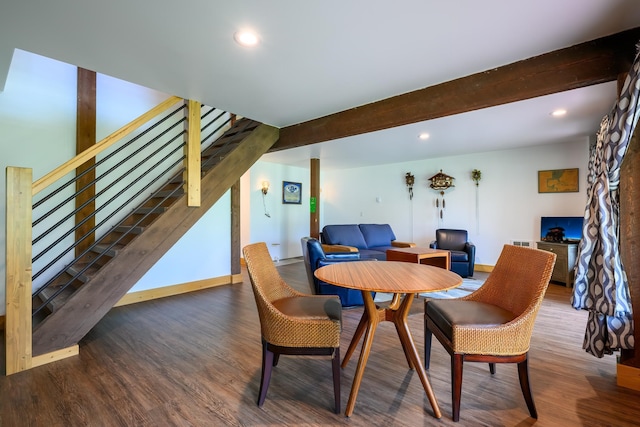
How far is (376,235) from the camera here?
230 inches

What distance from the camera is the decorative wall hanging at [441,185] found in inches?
235

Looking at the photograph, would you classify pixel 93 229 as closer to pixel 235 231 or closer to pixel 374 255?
pixel 235 231

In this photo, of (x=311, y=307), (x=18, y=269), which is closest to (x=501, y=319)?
(x=311, y=307)

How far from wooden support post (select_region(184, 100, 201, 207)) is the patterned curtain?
3332mm

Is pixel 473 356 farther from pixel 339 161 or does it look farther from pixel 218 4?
pixel 339 161

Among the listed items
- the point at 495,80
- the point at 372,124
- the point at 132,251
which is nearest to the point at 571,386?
the point at 495,80

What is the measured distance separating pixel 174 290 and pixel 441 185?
5.10 m

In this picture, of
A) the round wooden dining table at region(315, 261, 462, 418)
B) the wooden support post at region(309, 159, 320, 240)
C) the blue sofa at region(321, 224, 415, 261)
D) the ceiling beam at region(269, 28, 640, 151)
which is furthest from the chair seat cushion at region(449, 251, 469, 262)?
the round wooden dining table at region(315, 261, 462, 418)

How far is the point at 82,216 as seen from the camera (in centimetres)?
327

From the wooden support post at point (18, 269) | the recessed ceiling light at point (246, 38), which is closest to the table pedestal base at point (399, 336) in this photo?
the recessed ceiling light at point (246, 38)

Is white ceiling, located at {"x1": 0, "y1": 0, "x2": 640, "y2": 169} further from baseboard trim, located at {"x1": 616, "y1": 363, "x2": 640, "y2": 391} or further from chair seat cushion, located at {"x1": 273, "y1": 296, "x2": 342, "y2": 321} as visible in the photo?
baseboard trim, located at {"x1": 616, "y1": 363, "x2": 640, "y2": 391}

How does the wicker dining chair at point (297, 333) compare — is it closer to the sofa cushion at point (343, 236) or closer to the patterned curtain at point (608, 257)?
the patterned curtain at point (608, 257)

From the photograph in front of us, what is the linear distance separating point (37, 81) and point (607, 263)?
5.23m

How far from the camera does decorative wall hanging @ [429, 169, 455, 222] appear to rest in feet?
19.6
